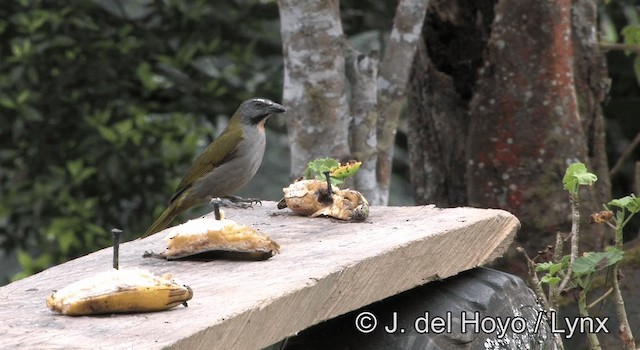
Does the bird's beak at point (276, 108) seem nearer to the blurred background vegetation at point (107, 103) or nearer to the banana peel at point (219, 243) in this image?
the banana peel at point (219, 243)

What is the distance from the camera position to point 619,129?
25.2 feet

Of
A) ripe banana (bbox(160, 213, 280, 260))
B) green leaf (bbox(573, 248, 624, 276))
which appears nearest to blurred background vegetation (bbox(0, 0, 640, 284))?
green leaf (bbox(573, 248, 624, 276))

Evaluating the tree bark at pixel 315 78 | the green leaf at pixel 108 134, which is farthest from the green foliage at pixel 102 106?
the tree bark at pixel 315 78

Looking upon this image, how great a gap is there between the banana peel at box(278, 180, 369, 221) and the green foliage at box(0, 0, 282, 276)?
3272 millimetres

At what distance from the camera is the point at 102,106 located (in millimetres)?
6879

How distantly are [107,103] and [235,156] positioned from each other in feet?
7.17

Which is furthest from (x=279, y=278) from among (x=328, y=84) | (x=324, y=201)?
(x=328, y=84)

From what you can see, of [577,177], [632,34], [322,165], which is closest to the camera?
[577,177]

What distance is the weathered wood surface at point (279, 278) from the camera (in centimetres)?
233

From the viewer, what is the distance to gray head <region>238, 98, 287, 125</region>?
15.8 ft

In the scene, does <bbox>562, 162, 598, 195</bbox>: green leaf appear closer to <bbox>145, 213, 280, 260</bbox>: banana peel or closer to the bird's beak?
<bbox>145, 213, 280, 260</bbox>: banana peel

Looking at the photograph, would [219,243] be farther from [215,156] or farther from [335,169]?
[215,156]

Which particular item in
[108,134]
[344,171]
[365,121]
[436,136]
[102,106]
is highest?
[344,171]

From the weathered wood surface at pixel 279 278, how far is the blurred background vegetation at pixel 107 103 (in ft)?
10.3
